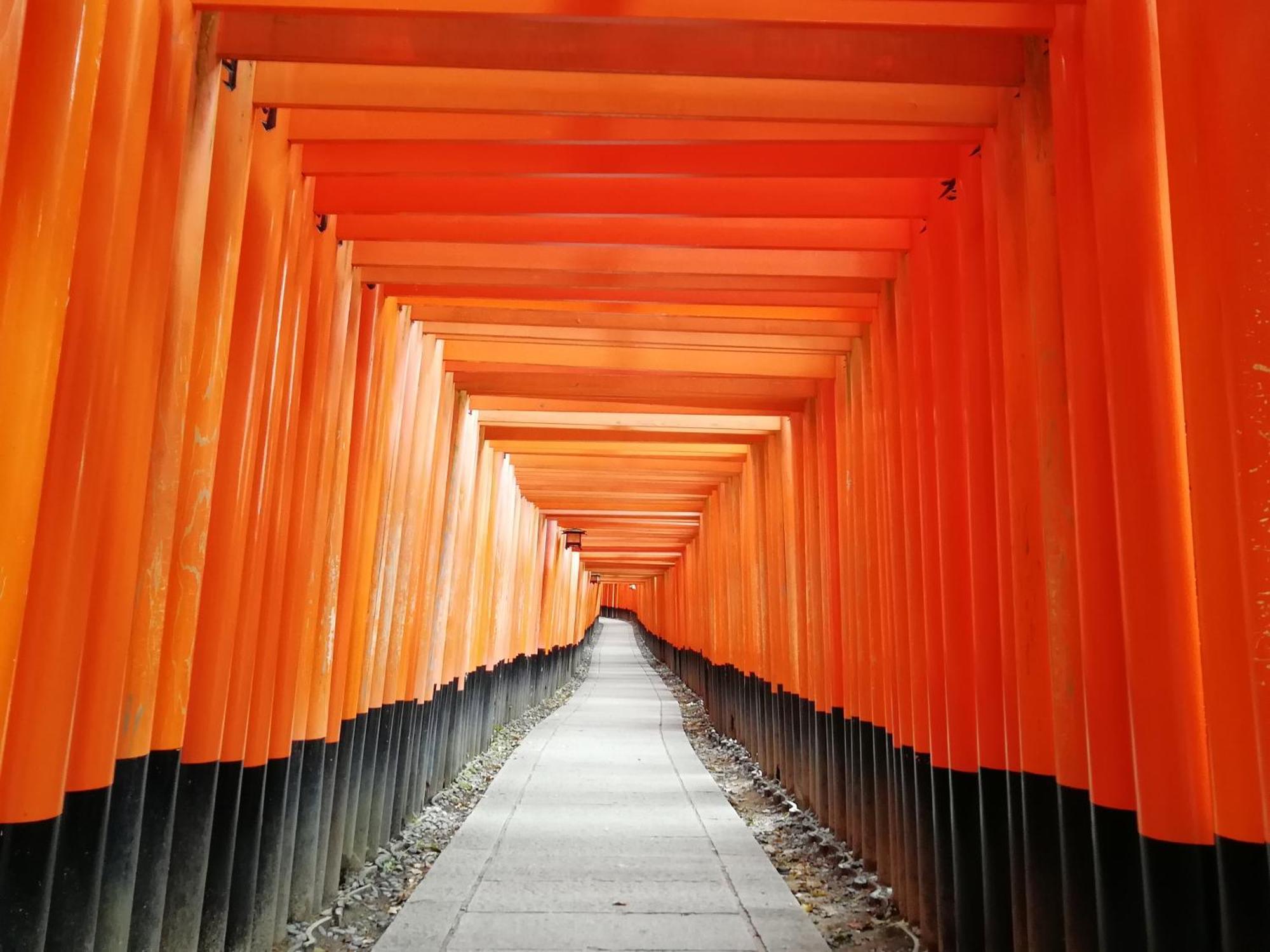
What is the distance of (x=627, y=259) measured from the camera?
5.73 m

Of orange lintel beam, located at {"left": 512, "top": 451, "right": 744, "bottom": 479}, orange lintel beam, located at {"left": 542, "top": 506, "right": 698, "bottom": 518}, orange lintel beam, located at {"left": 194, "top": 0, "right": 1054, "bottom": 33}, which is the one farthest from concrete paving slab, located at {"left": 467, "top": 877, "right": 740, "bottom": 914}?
orange lintel beam, located at {"left": 542, "top": 506, "right": 698, "bottom": 518}

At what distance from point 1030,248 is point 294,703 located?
4168 millimetres

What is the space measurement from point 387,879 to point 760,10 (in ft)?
18.7

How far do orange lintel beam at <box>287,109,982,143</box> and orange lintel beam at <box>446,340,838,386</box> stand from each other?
3.18m

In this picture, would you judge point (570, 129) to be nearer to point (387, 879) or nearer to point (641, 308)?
point (641, 308)

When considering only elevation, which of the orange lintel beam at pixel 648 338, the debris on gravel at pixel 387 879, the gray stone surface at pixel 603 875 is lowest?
the debris on gravel at pixel 387 879

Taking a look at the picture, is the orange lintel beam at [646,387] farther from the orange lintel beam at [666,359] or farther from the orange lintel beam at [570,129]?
the orange lintel beam at [570,129]


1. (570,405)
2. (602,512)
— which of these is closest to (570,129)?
(570,405)

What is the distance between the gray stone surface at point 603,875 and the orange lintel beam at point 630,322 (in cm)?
384

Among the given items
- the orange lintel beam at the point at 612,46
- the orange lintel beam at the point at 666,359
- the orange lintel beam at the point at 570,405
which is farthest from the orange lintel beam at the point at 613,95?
the orange lintel beam at the point at 570,405

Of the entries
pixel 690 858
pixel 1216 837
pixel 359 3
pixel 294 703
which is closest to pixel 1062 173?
pixel 1216 837

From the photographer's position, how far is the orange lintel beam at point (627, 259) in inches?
224

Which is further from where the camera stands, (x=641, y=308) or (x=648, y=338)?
(x=648, y=338)

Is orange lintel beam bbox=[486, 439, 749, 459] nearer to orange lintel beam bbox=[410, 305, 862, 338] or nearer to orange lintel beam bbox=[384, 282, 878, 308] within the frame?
orange lintel beam bbox=[410, 305, 862, 338]
